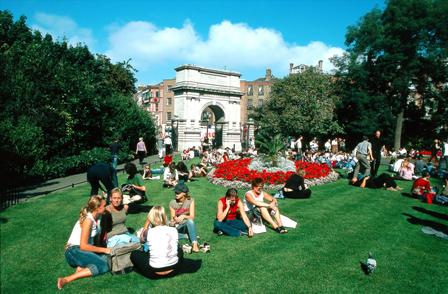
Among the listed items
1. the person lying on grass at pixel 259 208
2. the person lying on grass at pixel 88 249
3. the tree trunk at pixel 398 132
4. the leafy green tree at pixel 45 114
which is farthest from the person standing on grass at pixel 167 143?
the tree trunk at pixel 398 132

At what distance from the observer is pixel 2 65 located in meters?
17.7

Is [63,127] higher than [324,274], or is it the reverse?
[63,127]

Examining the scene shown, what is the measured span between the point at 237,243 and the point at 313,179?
980 cm

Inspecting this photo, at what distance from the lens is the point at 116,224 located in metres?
7.84

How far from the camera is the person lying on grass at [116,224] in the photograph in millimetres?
7352

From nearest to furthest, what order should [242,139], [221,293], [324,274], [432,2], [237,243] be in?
[221,293] → [324,274] → [237,243] → [432,2] → [242,139]

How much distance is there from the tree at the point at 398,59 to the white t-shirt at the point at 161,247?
36.5 m

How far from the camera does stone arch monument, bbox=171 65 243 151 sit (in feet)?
130

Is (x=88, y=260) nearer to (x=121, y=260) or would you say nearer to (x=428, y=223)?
(x=121, y=260)

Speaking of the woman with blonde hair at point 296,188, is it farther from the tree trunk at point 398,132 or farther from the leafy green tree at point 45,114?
the tree trunk at point 398,132

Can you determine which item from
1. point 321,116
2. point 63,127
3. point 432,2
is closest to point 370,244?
point 63,127

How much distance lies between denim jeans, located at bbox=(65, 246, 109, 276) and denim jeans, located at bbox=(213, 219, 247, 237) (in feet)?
11.0

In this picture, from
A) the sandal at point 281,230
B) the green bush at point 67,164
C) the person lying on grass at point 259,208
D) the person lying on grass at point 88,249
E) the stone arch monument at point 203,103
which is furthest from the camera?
the stone arch monument at point 203,103

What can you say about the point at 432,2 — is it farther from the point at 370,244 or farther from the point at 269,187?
the point at 370,244
